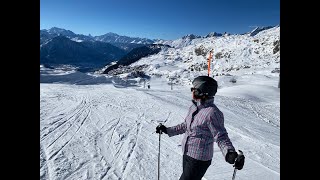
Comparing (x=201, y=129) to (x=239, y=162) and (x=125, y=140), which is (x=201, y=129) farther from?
(x=125, y=140)

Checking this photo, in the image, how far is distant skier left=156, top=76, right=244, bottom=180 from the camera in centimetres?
371

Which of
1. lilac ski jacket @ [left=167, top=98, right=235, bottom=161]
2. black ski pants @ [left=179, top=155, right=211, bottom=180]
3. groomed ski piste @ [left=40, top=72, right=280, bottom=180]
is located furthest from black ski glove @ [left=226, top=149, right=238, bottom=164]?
groomed ski piste @ [left=40, top=72, right=280, bottom=180]

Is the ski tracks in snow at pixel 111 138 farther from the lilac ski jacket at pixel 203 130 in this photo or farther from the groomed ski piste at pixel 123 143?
the lilac ski jacket at pixel 203 130

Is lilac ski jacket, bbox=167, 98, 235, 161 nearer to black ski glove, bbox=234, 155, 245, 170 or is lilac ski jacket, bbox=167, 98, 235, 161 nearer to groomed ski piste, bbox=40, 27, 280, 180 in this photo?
black ski glove, bbox=234, 155, 245, 170

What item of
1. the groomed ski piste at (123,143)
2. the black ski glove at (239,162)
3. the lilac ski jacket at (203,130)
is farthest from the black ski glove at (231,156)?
the groomed ski piste at (123,143)

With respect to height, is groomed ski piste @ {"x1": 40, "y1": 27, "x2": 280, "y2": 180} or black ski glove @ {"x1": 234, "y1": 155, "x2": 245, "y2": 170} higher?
black ski glove @ {"x1": 234, "y1": 155, "x2": 245, "y2": 170}

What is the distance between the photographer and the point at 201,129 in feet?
12.6

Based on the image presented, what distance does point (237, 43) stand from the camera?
5389 inches

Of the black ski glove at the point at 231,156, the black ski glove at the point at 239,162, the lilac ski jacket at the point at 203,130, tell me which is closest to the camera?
the black ski glove at the point at 239,162

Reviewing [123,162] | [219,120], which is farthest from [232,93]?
[219,120]

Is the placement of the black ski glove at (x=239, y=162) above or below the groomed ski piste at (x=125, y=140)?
above

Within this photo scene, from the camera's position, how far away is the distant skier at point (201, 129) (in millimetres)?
3711

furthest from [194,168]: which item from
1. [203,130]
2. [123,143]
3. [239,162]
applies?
[123,143]
